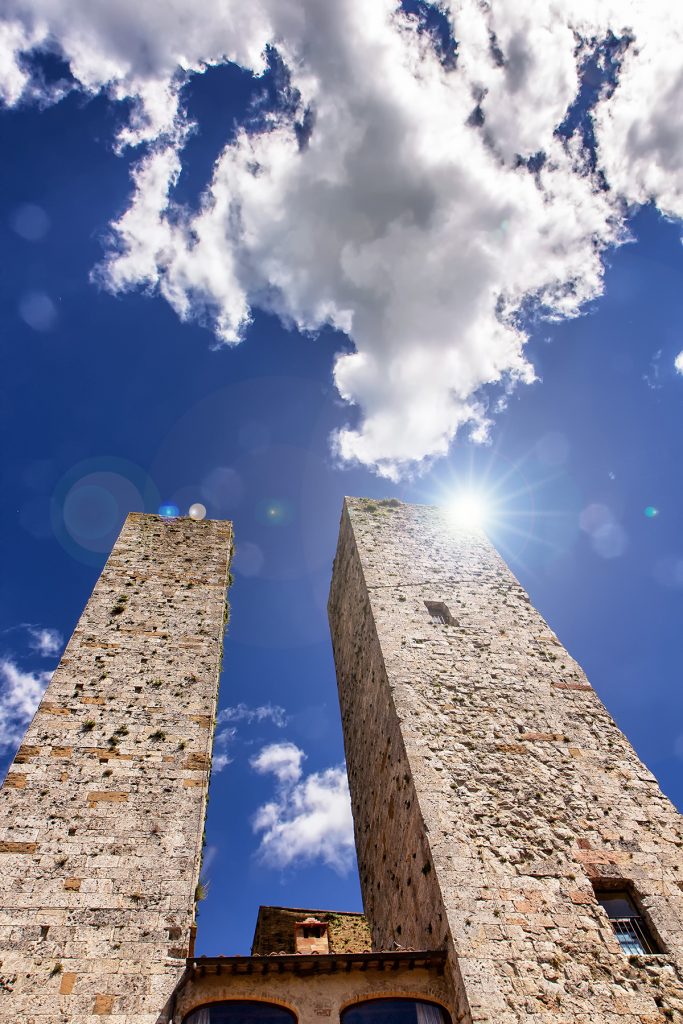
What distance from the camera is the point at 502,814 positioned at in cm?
789

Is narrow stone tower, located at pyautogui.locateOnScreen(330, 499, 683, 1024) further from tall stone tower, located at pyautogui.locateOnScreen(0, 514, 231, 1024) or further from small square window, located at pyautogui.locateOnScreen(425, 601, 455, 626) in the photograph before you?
tall stone tower, located at pyautogui.locateOnScreen(0, 514, 231, 1024)

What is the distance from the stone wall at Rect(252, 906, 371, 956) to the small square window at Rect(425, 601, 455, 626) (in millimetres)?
5647

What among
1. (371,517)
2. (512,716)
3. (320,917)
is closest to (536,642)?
(512,716)

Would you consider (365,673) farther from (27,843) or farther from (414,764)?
(27,843)

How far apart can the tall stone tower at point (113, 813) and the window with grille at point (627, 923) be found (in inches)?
184

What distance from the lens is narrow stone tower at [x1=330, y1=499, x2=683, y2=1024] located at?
6379mm

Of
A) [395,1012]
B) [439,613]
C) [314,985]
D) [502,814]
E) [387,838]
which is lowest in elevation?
[395,1012]

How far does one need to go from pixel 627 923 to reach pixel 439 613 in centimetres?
557

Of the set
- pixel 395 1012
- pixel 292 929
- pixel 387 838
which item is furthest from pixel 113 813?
pixel 292 929

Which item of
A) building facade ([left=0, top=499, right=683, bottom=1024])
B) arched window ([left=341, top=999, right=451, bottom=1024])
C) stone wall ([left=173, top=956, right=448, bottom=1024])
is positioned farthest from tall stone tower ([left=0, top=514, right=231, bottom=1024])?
arched window ([left=341, top=999, right=451, bottom=1024])

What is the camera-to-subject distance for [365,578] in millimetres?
12539

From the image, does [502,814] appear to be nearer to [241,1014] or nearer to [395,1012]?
[395,1012]

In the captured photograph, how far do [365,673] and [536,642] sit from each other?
3213 millimetres

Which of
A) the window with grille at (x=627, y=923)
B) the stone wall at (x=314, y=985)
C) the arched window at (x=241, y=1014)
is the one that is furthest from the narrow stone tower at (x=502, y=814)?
the arched window at (x=241, y=1014)
